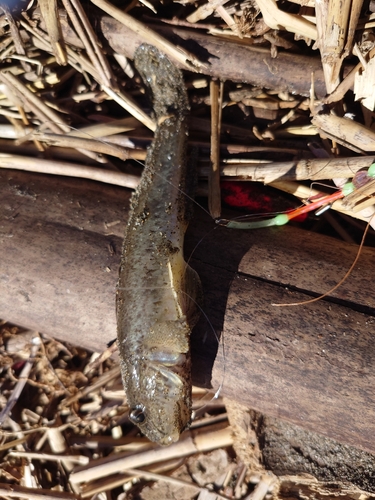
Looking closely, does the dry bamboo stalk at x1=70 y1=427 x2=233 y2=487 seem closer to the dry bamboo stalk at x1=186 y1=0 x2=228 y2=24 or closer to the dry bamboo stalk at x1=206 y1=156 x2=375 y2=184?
the dry bamboo stalk at x1=206 y1=156 x2=375 y2=184

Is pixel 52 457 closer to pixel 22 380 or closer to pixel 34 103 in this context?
pixel 22 380

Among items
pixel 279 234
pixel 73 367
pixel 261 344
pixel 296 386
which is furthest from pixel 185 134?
pixel 73 367

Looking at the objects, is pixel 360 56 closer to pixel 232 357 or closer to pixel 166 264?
pixel 166 264

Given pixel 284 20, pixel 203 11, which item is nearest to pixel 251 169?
pixel 284 20

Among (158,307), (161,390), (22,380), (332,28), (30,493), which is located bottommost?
(30,493)

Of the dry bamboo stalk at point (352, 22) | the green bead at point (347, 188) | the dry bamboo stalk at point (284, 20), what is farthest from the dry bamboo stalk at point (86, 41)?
the green bead at point (347, 188)
